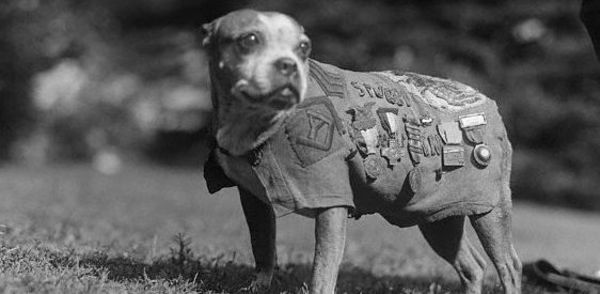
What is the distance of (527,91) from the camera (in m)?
19.2

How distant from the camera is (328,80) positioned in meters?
5.09

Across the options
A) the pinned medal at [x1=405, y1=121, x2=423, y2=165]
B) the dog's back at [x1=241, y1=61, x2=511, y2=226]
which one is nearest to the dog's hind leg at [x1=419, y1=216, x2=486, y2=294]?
the dog's back at [x1=241, y1=61, x2=511, y2=226]

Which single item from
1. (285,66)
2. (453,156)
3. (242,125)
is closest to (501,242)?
(453,156)

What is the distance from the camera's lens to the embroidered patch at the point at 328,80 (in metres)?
5.04

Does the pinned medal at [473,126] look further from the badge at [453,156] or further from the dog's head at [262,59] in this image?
the dog's head at [262,59]

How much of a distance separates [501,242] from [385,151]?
41.3 inches

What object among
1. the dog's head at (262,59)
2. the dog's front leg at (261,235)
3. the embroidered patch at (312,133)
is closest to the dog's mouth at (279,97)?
the dog's head at (262,59)

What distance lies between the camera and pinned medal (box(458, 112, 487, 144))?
5500 millimetres

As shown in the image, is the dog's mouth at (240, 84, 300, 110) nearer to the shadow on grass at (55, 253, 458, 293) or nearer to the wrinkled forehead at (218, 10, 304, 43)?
the wrinkled forehead at (218, 10, 304, 43)

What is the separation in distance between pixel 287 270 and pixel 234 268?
52 cm

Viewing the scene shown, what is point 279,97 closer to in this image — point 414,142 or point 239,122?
point 239,122

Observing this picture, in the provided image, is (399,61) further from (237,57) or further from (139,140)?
(237,57)

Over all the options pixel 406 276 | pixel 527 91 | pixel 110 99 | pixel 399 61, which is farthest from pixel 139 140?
pixel 406 276

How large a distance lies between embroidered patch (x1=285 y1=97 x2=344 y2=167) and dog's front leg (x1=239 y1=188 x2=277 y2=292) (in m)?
0.75
